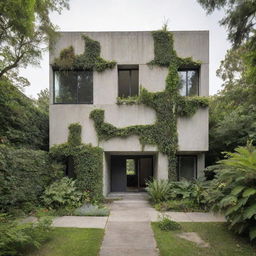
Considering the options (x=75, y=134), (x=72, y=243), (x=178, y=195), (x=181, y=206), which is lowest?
(x=181, y=206)

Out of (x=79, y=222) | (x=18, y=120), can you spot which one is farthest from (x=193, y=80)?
(x=18, y=120)

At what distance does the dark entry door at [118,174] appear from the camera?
12.0 m

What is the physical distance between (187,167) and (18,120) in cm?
884

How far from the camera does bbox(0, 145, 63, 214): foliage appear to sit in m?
6.19

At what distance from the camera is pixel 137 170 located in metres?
12.3

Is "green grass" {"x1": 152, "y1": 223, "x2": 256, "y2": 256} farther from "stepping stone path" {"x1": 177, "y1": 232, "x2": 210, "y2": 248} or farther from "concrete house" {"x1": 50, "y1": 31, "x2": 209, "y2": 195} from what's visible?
"concrete house" {"x1": 50, "y1": 31, "x2": 209, "y2": 195}

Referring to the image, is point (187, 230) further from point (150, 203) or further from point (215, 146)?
point (215, 146)

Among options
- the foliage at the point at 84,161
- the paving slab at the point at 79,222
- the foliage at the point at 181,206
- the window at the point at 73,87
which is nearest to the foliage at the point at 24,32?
the window at the point at 73,87

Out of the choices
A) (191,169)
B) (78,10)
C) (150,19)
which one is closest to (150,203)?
(191,169)

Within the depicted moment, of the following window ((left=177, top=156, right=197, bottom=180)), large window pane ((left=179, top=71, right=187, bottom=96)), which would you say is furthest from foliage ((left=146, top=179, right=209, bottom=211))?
large window pane ((left=179, top=71, right=187, bottom=96))

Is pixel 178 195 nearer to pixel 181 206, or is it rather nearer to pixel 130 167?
pixel 181 206

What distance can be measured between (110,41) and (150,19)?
92.6 inches

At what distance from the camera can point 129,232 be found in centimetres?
549

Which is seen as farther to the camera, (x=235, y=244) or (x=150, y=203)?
(x=150, y=203)
